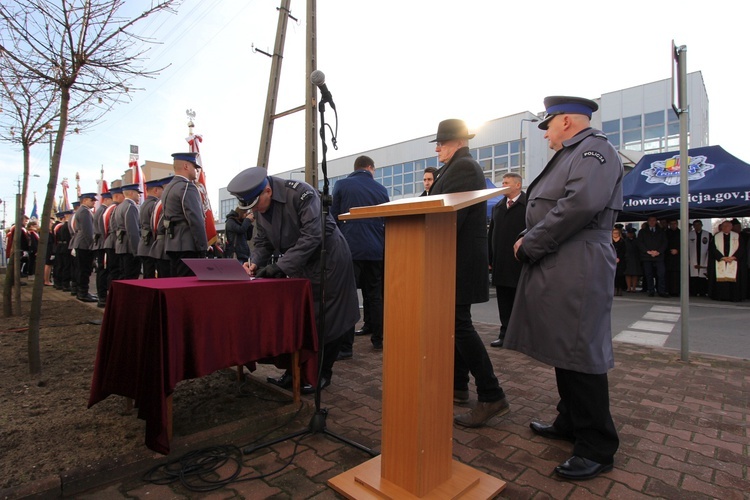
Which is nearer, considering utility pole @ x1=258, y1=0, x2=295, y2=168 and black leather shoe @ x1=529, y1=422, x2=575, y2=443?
black leather shoe @ x1=529, y1=422, x2=575, y2=443

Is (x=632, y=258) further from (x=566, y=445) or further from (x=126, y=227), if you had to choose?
(x=126, y=227)

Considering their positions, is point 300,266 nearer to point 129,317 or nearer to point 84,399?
point 129,317

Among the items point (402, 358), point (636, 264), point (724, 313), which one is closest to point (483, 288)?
point (402, 358)

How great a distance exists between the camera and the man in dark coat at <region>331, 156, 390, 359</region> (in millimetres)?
4762

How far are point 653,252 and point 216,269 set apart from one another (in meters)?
11.2

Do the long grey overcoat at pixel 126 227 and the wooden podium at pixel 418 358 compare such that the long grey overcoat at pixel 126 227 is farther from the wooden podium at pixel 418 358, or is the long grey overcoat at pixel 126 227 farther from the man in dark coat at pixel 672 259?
the man in dark coat at pixel 672 259

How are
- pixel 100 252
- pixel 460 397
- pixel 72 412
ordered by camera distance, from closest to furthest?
1. pixel 72 412
2. pixel 460 397
3. pixel 100 252

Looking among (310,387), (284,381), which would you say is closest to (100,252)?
(284,381)

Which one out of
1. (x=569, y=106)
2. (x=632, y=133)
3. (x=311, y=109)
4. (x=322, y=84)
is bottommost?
(x=569, y=106)

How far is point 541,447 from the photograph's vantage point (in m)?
2.52

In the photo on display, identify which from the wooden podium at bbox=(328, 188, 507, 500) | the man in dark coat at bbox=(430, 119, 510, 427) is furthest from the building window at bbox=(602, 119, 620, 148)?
the wooden podium at bbox=(328, 188, 507, 500)

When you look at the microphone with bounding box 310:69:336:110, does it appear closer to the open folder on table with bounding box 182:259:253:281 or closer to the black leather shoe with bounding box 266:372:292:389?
the open folder on table with bounding box 182:259:253:281

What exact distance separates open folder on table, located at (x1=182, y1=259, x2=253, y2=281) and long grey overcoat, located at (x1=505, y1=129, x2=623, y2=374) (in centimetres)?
177

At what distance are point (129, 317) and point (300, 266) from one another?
3.51 ft
